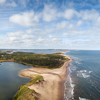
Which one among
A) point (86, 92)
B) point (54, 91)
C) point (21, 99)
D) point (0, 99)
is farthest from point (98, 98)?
point (0, 99)

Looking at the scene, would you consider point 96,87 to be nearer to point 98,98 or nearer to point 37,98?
point 98,98

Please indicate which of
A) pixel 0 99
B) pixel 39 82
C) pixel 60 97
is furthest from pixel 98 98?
pixel 0 99

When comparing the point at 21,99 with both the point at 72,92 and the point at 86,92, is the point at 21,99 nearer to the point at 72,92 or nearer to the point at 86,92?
the point at 72,92

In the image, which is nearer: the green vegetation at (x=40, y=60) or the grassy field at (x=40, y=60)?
the grassy field at (x=40, y=60)

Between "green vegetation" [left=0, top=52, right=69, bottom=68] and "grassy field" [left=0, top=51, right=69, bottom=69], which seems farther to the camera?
"green vegetation" [left=0, top=52, right=69, bottom=68]

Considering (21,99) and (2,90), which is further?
(2,90)

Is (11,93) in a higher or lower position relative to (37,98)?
lower

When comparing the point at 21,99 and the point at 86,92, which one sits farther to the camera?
the point at 86,92

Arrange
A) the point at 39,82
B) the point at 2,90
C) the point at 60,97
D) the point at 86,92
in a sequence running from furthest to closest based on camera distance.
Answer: the point at 39,82 < the point at 2,90 < the point at 86,92 < the point at 60,97

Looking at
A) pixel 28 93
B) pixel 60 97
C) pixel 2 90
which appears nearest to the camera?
pixel 28 93
